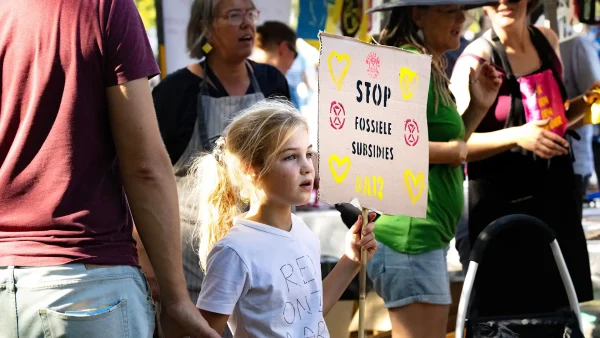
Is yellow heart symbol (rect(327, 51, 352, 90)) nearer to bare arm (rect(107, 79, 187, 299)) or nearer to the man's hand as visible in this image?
bare arm (rect(107, 79, 187, 299))

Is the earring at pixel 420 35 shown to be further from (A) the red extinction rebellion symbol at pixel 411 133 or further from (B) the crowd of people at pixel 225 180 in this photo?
(A) the red extinction rebellion symbol at pixel 411 133

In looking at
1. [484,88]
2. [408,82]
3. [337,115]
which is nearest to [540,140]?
[484,88]

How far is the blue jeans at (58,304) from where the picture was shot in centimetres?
219

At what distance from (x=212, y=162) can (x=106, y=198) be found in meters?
0.83

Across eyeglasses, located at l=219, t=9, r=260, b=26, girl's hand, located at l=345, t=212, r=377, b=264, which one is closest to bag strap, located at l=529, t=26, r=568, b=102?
eyeglasses, located at l=219, t=9, r=260, b=26

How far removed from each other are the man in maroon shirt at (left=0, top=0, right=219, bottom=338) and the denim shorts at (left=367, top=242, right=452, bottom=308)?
1.57 meters

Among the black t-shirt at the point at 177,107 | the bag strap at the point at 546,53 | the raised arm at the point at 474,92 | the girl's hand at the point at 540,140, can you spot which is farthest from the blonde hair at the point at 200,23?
the bag strap at the point at 546,53

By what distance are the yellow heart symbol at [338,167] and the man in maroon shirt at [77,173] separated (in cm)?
89

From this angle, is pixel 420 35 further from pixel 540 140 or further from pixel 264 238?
pixel 264 238

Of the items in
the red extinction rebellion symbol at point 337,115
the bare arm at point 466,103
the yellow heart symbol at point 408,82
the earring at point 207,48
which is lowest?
the bare arm at point 466,103

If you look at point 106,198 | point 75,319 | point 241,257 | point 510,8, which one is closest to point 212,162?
point 241,257

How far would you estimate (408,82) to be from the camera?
11.5ft

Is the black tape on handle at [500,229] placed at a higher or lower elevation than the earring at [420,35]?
lower

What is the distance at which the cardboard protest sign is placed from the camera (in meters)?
3.19
